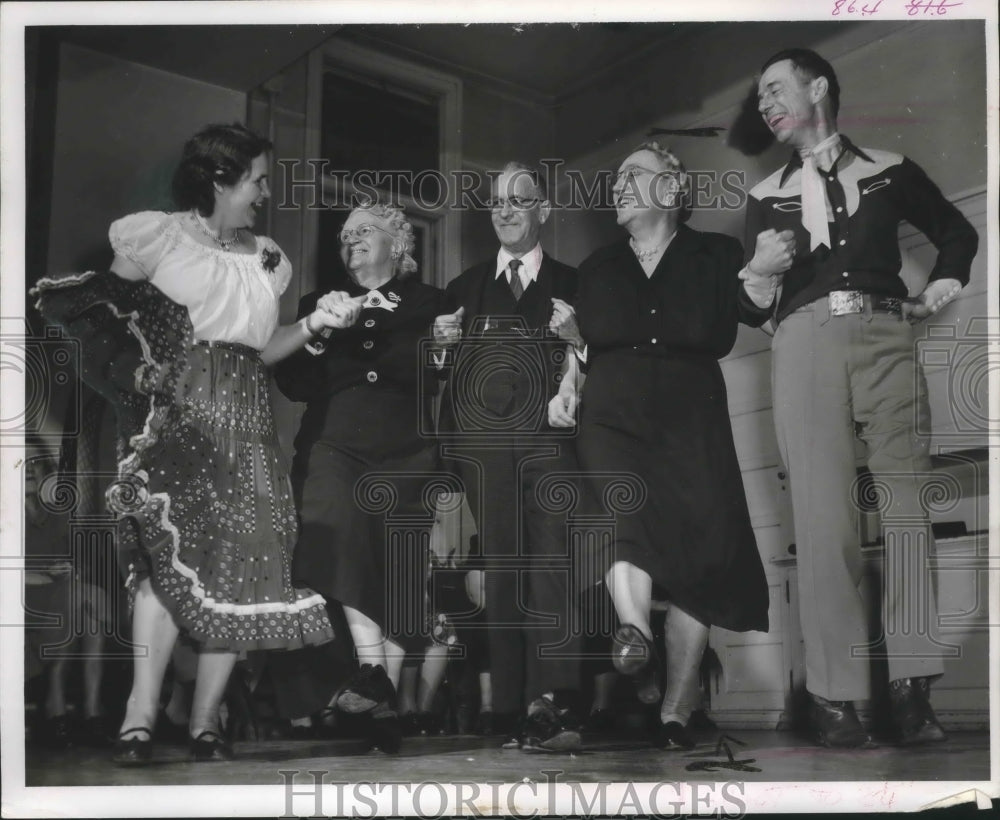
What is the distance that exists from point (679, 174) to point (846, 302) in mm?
655

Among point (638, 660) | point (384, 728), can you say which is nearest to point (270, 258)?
point (384, 728)

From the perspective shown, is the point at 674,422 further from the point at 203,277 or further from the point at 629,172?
the point at 203,277

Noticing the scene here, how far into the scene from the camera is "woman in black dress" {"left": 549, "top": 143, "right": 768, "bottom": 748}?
3.94 m

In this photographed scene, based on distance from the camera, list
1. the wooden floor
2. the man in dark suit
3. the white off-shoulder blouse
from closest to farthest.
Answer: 1. the wooden floor
2. the man in dark suit
3. the white off-shoulder blouse

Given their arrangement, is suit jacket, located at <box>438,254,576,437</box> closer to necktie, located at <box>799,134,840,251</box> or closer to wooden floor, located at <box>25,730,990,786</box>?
necktie, located at <box>799,134,840,251</box>

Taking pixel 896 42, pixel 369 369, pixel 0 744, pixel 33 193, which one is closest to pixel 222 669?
pixel 0 744

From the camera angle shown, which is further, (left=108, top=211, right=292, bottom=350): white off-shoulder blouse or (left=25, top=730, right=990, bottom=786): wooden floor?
(left=108, top=211, right=292, bottom=350): white off-shoulder blouse

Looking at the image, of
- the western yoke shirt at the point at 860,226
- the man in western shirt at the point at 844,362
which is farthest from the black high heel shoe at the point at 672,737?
the western yoke shirt at the point at 860,226

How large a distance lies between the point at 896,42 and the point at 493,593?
2.13 m

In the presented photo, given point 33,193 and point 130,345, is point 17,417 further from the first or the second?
point 33,193

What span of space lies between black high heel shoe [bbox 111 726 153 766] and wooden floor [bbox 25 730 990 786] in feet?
0.07

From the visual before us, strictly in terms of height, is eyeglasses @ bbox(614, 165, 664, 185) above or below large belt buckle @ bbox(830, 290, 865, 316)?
above

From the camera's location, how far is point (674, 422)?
13.2 feet

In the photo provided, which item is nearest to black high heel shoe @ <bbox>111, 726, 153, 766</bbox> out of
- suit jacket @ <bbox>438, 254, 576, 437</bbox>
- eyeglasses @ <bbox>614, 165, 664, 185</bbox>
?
suit jacket @ <bbox>438, 254, 576, 437</bbox>
